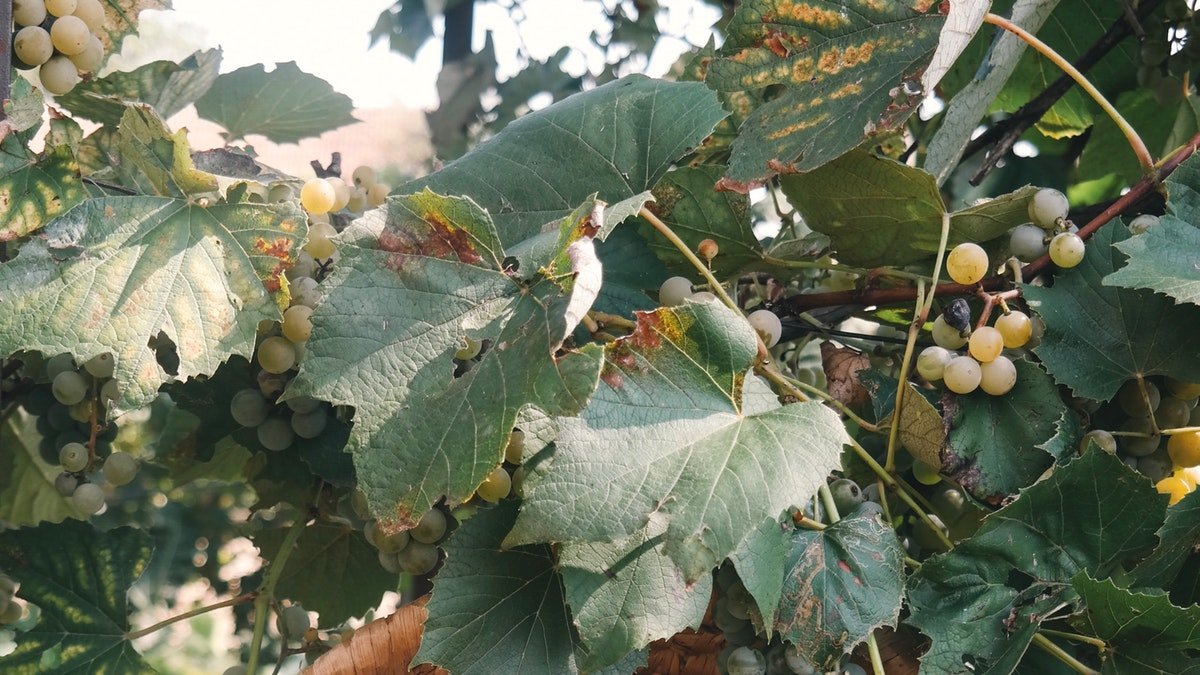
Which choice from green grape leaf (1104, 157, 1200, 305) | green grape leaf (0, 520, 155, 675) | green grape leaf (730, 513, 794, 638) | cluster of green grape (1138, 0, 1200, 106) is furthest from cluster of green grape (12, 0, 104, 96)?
cluster of green grape (1138, 0, 1200, 106)

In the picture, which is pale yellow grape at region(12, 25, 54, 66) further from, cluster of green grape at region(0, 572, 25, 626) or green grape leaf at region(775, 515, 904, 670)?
green grape leaf at region(775, 515, 904, 670)

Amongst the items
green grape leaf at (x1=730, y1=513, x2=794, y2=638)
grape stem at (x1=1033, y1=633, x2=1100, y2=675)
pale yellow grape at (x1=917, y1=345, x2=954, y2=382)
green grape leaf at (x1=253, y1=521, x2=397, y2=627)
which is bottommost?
green grape leaf at (x1=253, y1=521, x2=397, y2=627)

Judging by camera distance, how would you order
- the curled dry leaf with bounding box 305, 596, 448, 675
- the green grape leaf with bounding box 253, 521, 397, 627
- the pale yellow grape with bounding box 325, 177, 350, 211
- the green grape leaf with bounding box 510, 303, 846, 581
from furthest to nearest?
the green grape leaf with bounding box 253, 521, 397, 627, the pale yellow grape with bounding box 325, 177, 350, 211, the curled dry leaf with bounding box 305, 596, 448, 675, the green grape leaf with bounding box 510, 303, 846, 581

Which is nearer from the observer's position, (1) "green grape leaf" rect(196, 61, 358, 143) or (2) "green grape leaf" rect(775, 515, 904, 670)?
(2) "green grape leaf" rect(775, 515, 904, 670)

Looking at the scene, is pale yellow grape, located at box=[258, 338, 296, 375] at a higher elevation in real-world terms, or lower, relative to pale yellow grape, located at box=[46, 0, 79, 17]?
lower

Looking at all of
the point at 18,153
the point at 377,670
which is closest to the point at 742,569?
the point at 377,670

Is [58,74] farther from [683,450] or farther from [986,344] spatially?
[986,344]

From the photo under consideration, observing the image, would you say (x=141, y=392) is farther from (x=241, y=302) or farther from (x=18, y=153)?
(x=18, y=153)

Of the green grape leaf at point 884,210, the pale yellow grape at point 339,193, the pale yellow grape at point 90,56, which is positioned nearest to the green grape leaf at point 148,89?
the pale yellow grape at point 90,56
